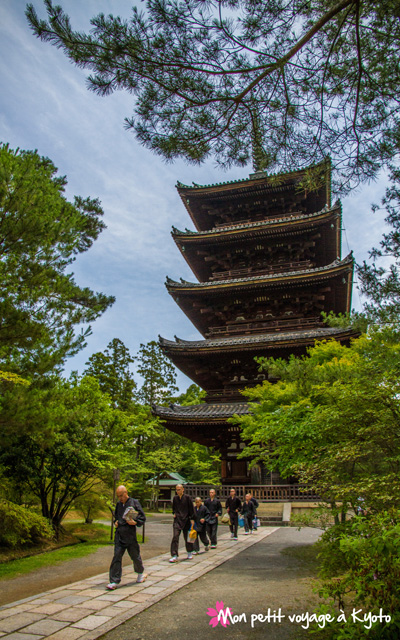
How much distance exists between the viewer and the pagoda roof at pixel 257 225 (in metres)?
18.3

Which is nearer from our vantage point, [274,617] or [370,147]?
[274,617]

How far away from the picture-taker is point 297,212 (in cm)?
2120

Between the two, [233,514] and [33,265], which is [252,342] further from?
[33,265]

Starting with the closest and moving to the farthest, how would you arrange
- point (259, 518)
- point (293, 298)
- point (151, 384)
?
point (259, 518), point (293, 298), point (151, 384)

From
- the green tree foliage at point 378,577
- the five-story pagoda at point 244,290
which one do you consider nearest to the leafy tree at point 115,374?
the five-story pagoda at point 244,290

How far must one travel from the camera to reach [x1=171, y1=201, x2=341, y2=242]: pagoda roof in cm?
1830

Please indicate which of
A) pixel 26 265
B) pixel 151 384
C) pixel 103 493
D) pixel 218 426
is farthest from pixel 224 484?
pixel 151 384

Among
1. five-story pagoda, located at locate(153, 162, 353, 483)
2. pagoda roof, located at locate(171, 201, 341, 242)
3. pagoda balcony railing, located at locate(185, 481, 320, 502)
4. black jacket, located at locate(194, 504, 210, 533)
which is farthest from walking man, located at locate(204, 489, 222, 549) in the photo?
pagoda roof, located at locate(171, 201, 341, 242)

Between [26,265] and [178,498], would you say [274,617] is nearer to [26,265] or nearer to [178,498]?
[178,498]

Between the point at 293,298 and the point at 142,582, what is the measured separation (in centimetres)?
1459

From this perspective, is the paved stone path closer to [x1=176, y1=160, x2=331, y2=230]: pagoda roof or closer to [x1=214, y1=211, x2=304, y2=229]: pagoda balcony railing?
[x1=214, y1=211, x2=304, y2=229]: pagoda balcony railing

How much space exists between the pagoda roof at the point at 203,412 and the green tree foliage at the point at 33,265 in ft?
28.0

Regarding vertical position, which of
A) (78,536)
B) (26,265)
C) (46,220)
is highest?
(46,220)

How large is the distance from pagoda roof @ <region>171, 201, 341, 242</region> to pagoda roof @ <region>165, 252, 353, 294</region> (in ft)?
7.14
